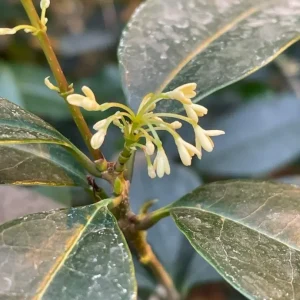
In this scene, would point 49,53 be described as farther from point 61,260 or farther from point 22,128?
point 61,260

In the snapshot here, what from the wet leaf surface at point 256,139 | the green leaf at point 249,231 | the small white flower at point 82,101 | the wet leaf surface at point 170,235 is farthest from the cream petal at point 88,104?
the wet leaf surface at point 256,139

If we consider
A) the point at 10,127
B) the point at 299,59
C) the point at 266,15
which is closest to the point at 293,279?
the point at 10,127

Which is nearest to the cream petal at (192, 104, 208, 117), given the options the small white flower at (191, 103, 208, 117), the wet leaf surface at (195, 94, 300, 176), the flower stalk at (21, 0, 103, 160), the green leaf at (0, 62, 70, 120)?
the small white flower at (191, 103, 208, 117)

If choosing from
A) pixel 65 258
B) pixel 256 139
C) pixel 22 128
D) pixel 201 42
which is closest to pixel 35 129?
pixel 22 128

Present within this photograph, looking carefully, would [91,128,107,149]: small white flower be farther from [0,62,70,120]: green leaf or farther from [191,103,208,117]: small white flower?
[0,62,70,120]: green leaf

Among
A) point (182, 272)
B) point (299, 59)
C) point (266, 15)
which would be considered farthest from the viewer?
point (299, 59)

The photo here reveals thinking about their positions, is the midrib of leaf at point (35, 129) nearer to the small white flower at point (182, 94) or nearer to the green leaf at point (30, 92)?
the small white flower at point (182, 94)

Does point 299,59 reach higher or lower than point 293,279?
lower

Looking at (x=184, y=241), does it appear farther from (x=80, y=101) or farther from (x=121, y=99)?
(x=80, y=101)

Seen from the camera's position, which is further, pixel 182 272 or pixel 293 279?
pixel 182 272
